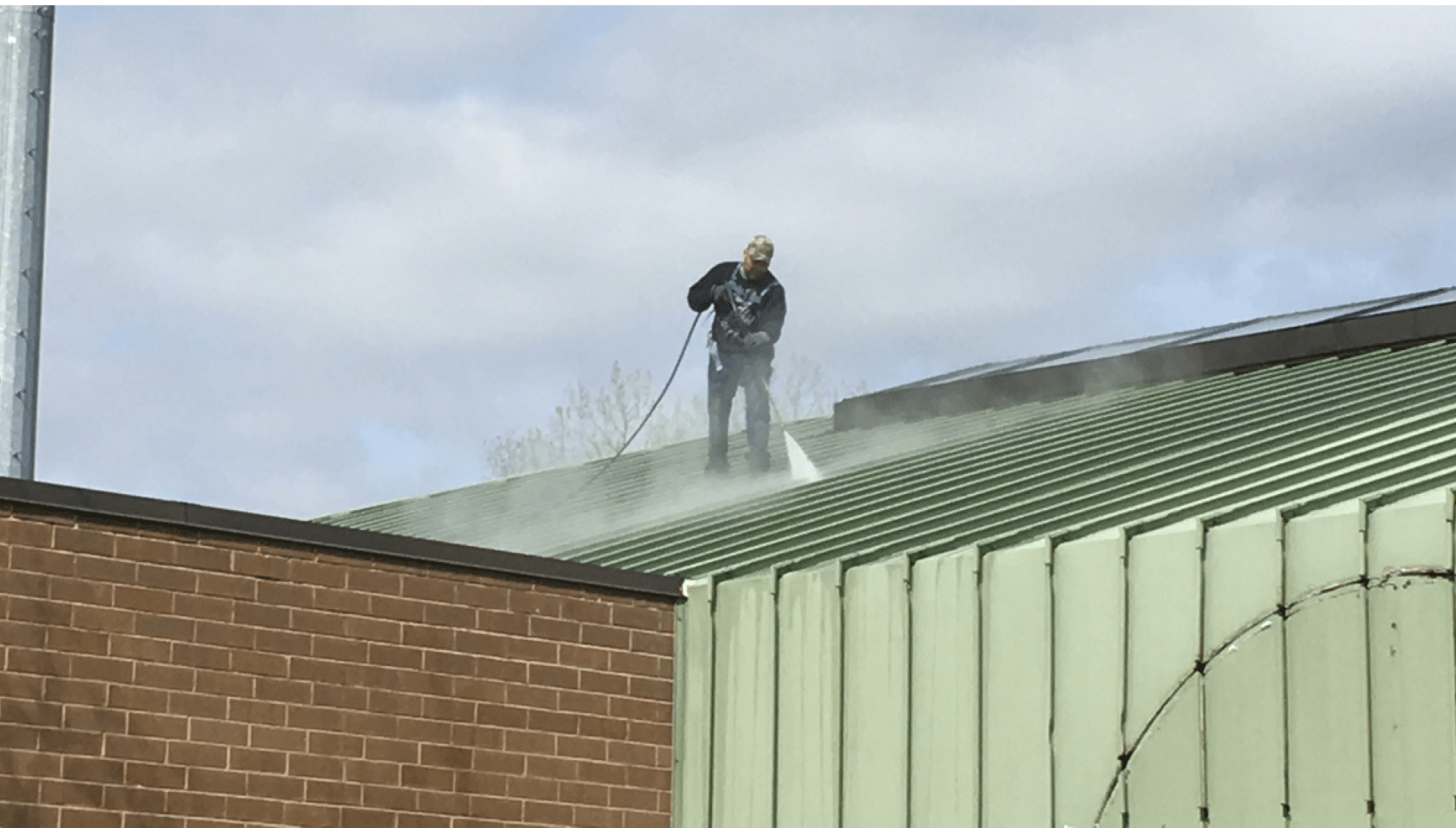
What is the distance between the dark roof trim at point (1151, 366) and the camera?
52.6ft

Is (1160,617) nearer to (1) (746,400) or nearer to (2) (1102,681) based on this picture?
(2) (1102,681)

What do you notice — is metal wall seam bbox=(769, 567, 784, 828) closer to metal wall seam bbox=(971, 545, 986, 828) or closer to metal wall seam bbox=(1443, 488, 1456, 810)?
metal wall seam bbox=(971, 545, 986, 828)

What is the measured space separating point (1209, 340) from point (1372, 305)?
1421mm

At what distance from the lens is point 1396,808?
8.48 metres

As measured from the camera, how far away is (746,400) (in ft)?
57.7

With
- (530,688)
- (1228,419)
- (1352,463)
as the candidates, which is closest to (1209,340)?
(1228,419)

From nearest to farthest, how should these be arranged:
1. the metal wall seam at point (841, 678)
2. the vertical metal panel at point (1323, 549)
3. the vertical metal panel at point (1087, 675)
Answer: the vertical metal panel at point (1323, 549) < the vertical metal panel at point (1087, 675) < the metal wall seam at point (841, 678)

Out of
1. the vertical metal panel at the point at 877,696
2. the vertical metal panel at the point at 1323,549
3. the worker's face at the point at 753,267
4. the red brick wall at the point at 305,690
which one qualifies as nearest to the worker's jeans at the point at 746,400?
the worker's face at the point at 753,267

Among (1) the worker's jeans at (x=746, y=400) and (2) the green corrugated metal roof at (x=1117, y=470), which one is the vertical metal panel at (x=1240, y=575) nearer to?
(2) the green corrugated metal roof at (x=1117, y=470)

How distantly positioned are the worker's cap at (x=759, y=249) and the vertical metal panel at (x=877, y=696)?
237 inches

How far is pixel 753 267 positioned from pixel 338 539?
692 cm

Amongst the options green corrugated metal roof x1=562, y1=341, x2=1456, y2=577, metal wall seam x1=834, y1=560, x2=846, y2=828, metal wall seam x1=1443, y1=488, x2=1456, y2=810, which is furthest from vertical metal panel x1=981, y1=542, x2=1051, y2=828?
metal wall seam x1=1443, y1=488, x2=1456, y2=810

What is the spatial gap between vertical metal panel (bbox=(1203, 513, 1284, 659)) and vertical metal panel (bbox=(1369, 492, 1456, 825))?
0.55m

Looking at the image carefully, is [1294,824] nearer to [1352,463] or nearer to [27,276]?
[1352,463]
